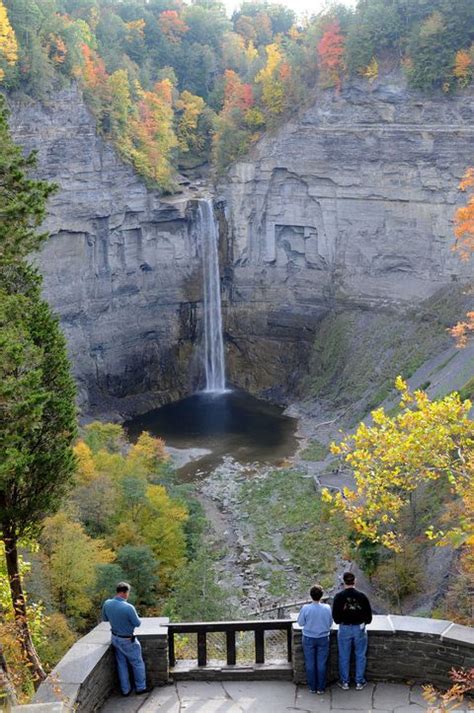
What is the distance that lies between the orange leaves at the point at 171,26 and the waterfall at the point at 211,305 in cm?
2323

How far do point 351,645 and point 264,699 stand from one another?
142 cm

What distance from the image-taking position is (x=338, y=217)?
58031 millimetres

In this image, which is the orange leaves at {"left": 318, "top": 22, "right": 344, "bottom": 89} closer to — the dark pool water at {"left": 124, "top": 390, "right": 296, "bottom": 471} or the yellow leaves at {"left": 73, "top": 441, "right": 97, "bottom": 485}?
the dark pool water at {"left": 124, "top": 390, "right": 296, "bottom": 471}

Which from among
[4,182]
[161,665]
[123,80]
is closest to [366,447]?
[161,665]

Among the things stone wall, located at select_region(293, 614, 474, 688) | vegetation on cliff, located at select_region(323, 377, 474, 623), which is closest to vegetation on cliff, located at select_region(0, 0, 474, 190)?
vegetation on cliff, located at select_region(323, 377, 474, 623)

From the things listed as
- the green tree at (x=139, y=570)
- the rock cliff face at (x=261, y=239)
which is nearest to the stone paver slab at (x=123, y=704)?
the green tree at (x=139, y=570)

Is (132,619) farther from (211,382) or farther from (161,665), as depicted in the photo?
(211,382)

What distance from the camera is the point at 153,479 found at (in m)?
38.5

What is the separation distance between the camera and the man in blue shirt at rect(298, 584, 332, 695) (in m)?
12.0

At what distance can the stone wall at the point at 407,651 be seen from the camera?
12078mm

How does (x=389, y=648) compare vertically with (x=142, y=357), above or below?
above

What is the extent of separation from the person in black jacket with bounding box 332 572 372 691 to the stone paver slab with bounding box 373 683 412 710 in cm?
38

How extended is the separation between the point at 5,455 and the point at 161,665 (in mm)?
3911

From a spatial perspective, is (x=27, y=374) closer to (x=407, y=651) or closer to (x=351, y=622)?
(x=351, y=622)
